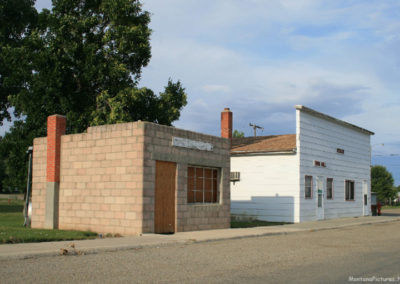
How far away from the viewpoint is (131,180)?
659 inches

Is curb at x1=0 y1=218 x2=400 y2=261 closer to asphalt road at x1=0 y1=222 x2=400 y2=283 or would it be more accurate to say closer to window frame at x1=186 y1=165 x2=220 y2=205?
asphalt road at x1=0 y1=222 x2=400 y2=283

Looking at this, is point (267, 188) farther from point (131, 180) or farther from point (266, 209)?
point (131, 180)

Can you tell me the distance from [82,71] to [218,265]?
2215cm

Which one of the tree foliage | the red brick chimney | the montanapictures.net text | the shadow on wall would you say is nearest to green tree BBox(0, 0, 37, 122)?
the tree foliage

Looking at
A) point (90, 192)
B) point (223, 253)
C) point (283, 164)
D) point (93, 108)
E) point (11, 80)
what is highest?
point (11, 80)

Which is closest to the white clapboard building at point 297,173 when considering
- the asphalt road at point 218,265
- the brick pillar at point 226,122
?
the brick pillar at point 226,122

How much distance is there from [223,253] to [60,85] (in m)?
19.4

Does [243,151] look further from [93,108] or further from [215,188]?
[93,108]

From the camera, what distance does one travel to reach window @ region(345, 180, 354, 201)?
103 feet

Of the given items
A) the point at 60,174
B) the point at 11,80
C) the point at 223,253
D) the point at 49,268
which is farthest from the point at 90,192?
the point at 11,80

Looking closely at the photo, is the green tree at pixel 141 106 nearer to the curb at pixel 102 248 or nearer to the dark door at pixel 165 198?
the dark door at pixel 165 198

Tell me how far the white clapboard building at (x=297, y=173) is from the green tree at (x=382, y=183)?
2461 inches

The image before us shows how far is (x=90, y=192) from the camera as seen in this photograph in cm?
1816

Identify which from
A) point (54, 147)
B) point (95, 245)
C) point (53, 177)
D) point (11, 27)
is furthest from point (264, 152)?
point (11, 27)
